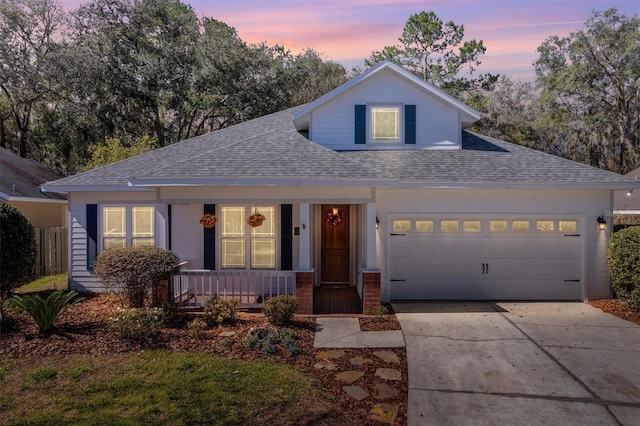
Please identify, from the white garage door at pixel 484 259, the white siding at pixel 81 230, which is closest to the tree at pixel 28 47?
the white siding at pixel 81 230

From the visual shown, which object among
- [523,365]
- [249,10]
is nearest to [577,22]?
[249,10]

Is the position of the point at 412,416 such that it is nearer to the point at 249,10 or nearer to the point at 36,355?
the point at 36,355

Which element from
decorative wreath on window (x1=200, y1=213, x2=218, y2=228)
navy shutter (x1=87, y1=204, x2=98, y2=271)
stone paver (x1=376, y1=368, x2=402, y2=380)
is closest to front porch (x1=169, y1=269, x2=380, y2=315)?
decorative wreath on window (x1=200, y1=213, x2=218, y2=228)

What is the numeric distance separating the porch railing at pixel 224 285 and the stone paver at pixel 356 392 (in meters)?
3.79

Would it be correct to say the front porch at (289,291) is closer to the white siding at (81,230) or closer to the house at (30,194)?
the white siding at (81,230)

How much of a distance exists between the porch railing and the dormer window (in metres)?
4.51

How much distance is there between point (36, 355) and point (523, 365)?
291 inches

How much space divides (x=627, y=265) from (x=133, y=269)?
412 inches

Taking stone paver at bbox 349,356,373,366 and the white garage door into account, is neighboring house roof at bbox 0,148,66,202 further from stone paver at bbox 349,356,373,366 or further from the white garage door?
stone paver at bbox 349,356,373,366

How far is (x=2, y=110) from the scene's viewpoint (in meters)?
28.8

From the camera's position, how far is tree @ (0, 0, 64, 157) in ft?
83.0

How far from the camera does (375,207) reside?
937 centimetres

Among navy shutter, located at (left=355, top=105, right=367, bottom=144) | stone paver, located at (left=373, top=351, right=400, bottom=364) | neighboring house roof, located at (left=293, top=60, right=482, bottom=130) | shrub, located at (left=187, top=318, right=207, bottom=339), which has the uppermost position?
neighboring house roof, located at (left=293, top=60, right=482, bottom=130)

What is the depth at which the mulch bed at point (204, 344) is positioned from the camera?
18.5 feet
